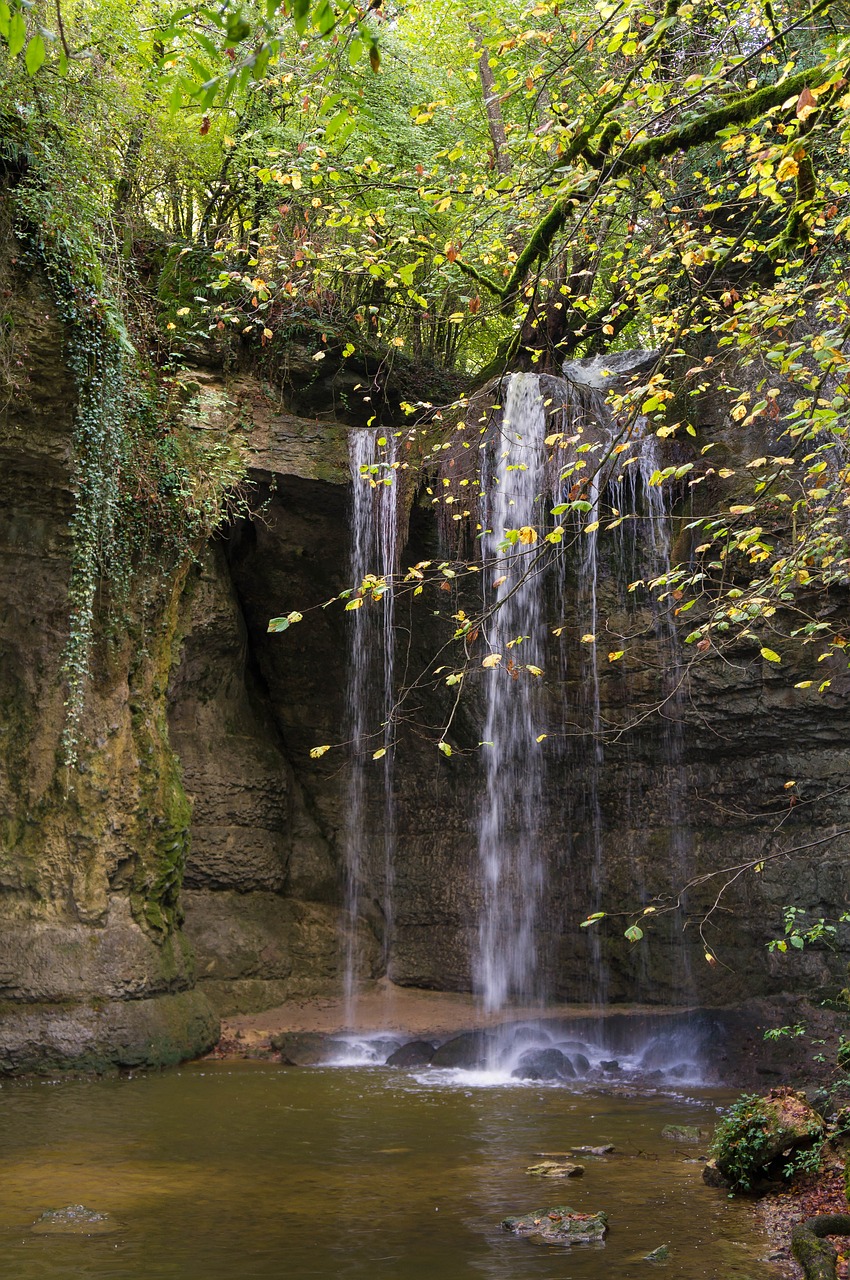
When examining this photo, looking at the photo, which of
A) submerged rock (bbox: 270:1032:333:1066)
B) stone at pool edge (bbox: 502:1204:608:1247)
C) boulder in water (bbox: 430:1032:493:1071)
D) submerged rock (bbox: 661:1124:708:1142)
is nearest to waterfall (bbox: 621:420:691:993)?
boulder in water (bbox: 430:1032:493:1071)

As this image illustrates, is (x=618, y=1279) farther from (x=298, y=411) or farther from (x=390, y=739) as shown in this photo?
(x=298, y=411)

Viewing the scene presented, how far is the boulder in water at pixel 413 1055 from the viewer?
33.1 feet

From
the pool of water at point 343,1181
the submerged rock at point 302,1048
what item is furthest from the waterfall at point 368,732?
the pool of water at point 343,1181

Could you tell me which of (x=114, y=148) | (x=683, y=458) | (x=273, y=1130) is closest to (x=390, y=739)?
(x=683, y=458)

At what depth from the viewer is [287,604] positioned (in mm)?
11984

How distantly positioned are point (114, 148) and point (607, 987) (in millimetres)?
10389

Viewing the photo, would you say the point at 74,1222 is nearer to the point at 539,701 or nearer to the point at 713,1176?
the point at 713,1176

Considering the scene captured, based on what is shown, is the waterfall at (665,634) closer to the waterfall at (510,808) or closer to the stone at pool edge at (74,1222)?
the waterfall at (510,808)

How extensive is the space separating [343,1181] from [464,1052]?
14.8 ft

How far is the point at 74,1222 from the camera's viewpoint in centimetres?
499

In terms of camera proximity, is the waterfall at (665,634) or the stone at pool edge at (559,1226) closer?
the stone at pool edge at (559,1226)

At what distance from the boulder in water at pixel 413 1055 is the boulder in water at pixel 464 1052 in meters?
0.07

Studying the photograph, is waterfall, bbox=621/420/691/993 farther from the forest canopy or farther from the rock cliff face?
the forest canopy

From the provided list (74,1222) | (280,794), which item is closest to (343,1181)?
(74,1222)
